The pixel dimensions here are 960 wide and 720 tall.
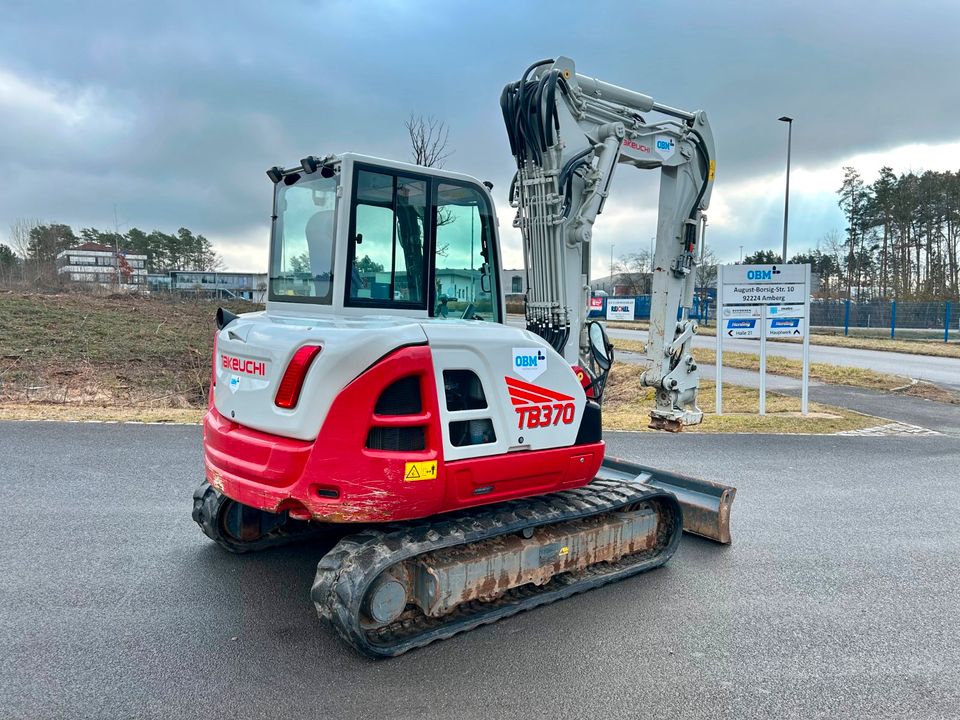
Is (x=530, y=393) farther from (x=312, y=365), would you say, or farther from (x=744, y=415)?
(x=744, y=415)

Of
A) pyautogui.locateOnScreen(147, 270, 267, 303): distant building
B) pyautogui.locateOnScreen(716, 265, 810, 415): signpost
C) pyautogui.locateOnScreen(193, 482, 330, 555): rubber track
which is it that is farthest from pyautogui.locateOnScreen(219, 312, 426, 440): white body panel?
pyautogui.locateOnScreen(147, 270, 267, 303): distant building

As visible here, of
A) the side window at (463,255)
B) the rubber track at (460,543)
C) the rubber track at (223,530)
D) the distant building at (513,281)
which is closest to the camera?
the rubber track at (460,543)

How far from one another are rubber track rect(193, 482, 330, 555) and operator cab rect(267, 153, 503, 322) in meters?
1.46

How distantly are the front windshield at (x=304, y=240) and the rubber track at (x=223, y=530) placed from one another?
5.07 ft

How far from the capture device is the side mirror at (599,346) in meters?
5.37

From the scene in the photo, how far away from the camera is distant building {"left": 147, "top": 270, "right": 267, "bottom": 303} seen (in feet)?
122

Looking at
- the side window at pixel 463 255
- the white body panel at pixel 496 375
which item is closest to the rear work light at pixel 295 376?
the white body panel at pixel 496 375

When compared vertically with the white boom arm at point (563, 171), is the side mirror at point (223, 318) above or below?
below

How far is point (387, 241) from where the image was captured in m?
4.22

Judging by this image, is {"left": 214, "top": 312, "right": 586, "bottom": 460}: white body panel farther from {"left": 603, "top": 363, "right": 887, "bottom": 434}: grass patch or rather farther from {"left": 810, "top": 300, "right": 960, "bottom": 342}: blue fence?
{"left": 810, "top": 300, "right": 960, "bottom": 342}: blue fence

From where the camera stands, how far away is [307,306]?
438 centimetres

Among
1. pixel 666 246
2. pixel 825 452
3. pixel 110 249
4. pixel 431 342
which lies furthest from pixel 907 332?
pixel 110 249

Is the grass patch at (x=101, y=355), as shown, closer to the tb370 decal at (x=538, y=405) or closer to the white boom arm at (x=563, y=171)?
the white boom arm at (x=563, y=171)

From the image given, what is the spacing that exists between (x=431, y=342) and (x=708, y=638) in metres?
2.33
